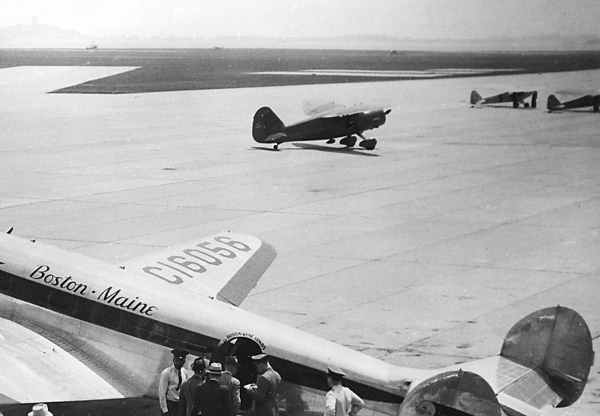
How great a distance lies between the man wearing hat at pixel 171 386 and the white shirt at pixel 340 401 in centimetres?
190

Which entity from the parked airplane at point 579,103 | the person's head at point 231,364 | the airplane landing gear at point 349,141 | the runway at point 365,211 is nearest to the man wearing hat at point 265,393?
the person's head at point 231,364

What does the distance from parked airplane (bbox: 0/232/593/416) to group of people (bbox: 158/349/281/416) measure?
1.17ft

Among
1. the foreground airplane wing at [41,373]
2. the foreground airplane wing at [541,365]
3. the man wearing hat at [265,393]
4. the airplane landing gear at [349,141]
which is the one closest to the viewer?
the foreground airplane wing at [541,365]

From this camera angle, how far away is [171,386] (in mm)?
11375

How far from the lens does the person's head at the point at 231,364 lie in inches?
443

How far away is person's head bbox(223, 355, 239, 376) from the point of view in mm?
11258

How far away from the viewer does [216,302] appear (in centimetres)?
1255

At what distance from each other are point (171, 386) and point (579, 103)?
2591 inches

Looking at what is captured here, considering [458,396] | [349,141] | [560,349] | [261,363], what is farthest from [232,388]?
[349,141]

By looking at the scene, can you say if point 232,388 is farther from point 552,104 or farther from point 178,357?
point 552,104

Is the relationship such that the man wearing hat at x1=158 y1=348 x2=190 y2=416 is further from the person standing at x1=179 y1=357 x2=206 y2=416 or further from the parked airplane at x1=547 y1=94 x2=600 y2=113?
the parked airplane at x1=547 y1=94 x2=600 y2=113

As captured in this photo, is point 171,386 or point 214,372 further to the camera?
point 171,386

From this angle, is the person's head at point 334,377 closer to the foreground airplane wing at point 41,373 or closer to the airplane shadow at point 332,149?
the foreground airplane wing at point 41,373

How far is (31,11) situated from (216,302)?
32.1m
